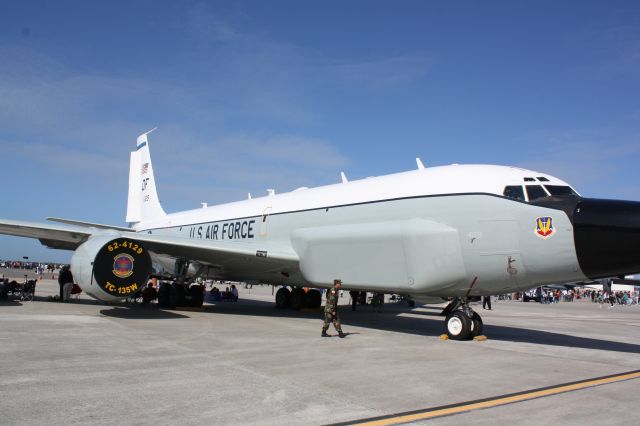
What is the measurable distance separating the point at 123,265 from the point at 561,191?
10.2 metres

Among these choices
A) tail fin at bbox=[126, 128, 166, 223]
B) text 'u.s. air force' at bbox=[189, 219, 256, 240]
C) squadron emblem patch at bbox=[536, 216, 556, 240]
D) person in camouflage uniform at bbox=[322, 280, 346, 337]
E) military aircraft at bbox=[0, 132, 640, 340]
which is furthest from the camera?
tail fin at bbox=[126, 128, 166, 223]

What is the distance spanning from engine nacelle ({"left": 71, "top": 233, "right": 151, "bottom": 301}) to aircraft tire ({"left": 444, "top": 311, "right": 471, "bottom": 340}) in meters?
7.46

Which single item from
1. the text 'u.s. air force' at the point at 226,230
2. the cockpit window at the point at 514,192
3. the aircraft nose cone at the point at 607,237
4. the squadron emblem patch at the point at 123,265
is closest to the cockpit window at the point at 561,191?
the cockpit window at the point at 514,192

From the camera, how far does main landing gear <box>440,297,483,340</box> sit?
1096 cm

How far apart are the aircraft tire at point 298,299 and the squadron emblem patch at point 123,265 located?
8.15 m

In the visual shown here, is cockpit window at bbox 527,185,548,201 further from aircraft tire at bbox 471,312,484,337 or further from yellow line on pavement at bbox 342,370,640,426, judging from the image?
yellow line on pavement at bbox 342,370,640,426

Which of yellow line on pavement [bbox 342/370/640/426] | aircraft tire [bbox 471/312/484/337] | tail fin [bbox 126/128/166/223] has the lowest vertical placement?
yellow line on pavement [bbox 342/370/640/426]

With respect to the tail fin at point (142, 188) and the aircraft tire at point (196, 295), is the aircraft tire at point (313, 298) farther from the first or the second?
the tail fin at point (142, 188)

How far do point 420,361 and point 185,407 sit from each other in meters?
4.26

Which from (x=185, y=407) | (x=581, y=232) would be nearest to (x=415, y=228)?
(x=581, y=232)

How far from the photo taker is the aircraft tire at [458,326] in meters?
10.9

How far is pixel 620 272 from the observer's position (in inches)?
354

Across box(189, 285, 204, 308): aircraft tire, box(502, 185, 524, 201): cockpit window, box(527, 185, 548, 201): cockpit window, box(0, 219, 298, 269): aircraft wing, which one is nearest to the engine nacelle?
box(0, 219, 298, 269): aircraft wing

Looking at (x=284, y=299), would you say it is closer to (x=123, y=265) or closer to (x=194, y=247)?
(x=194, y=247)
